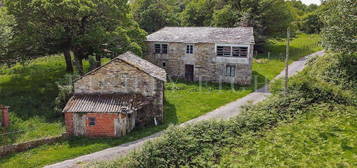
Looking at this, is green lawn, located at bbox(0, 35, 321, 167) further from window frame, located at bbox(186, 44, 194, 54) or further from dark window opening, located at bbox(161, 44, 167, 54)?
dark window opening, located at bbox(161, 44, 167, 54)

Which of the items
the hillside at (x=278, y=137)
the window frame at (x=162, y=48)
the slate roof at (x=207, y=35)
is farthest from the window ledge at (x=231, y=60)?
the hillside at (x=278, y=137)

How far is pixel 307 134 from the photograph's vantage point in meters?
16.6

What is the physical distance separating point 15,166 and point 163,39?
21599mm

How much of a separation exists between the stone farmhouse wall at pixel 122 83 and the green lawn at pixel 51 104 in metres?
2.61

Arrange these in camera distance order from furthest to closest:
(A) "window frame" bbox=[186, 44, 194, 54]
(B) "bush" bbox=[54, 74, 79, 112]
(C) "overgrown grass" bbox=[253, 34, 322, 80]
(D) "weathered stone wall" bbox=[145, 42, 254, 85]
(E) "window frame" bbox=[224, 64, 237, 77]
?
(C) "overgrown grass" bbox=[253, 34, 322, 80] < (A) "window frame" bbox=[186, 44, 194, 54] < (E) "window frame" bbox=[224, 64, 237, 77] < (D) "weathered stone wall" bbox=[145, 42, 254, 85] < (B) "bush" bbox=[54, 74, 79, 112]

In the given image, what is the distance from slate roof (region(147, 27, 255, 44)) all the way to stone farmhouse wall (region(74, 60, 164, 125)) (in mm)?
12245

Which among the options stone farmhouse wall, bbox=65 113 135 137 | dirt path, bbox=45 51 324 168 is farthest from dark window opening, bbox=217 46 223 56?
stone farmhouse wall, bbox=65 113 135 137

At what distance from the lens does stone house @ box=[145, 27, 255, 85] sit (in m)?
31.6

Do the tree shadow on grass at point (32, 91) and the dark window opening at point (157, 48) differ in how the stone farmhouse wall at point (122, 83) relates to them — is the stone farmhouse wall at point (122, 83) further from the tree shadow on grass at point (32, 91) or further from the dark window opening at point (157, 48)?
the dark window opening at point (157, 48)

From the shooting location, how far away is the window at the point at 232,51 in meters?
31.2

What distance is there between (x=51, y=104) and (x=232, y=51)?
735 inches

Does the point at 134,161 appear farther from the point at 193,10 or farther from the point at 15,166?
the point at 193,10

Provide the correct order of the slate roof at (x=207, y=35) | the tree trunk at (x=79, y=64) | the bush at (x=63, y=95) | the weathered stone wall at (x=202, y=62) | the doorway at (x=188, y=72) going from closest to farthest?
the bush at (x=63, y=95) < the tree trunk at (x=79, y=64) < the slate roof at (x=207, y=35) < the weathered stone wall at (x=202, y=62) < the doorway at (x=188, y=72)

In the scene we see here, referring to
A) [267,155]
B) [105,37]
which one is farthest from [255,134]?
[105,37]
